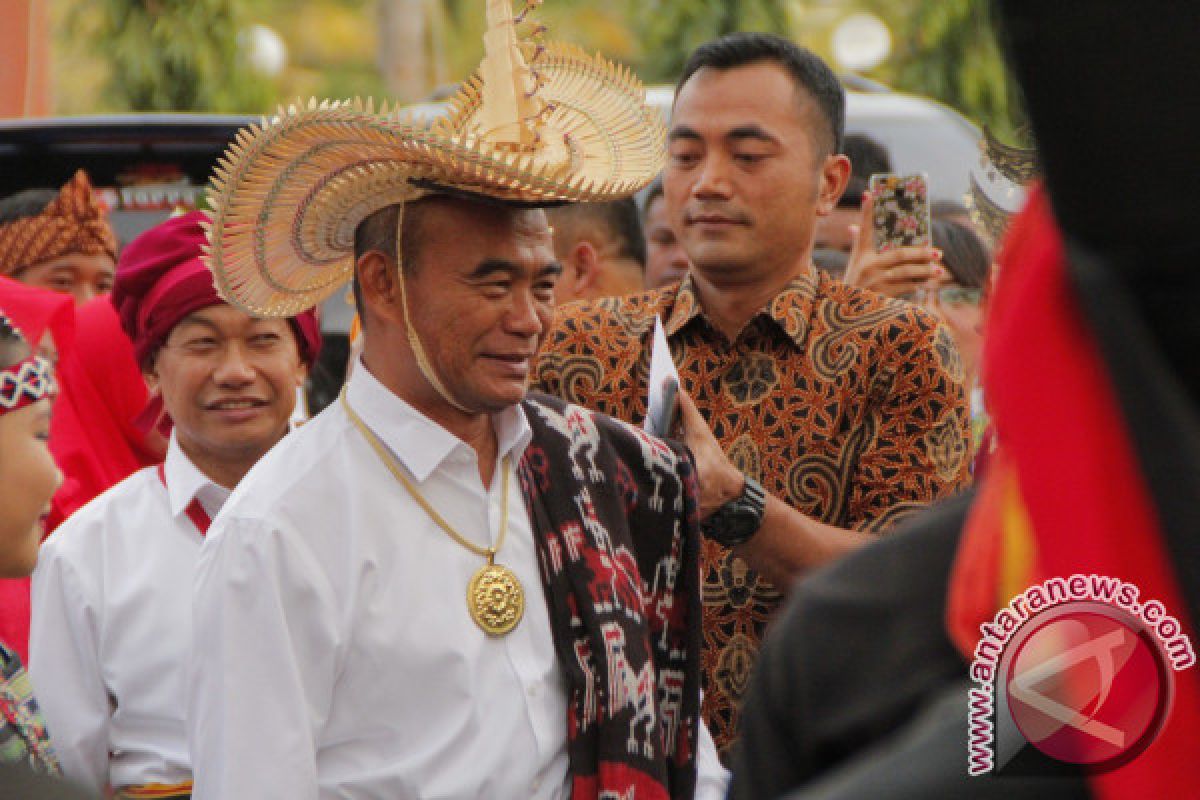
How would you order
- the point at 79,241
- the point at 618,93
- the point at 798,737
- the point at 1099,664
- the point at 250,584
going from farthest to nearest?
the point at 79,241, the point at 618,93, the point at 250,584, the point at 798,737, the point at 1099,664

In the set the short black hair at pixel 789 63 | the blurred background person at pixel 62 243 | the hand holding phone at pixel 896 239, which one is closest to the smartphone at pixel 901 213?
the hand holding phone at pixel 896 239

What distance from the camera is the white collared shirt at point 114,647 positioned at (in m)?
3.54

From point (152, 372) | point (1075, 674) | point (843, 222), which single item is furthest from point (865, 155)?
point (1075, 674)

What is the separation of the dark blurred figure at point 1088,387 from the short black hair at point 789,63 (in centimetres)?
328

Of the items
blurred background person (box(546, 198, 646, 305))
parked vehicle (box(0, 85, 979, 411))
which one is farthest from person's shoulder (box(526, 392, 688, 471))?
parked vehicle (box(0, 85, 979, 411))

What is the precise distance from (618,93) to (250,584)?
1.35 meters

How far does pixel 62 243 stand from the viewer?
5.55 metres

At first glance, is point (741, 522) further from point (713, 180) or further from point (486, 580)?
point (713, 180)

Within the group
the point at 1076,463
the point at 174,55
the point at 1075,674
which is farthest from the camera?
the point at 174,55

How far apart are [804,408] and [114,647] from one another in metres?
1.54

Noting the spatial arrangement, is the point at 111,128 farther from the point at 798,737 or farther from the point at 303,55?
the point at 303,55

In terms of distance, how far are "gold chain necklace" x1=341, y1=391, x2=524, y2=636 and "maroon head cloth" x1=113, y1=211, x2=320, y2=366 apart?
3.63 ft

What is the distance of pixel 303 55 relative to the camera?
30281 millimetres

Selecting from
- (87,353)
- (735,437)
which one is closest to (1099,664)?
(735,437)
